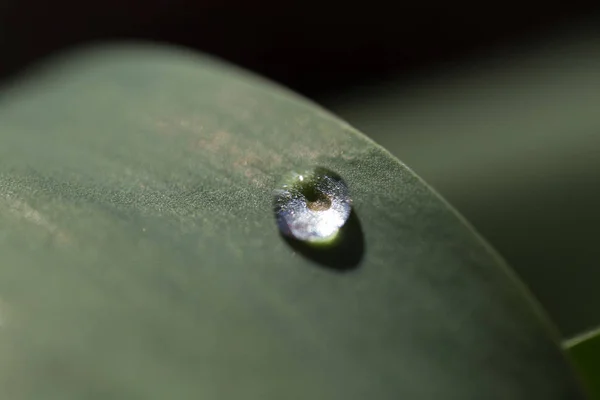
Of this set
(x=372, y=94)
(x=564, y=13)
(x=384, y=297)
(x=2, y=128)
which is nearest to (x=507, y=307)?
(x=384, y=297)

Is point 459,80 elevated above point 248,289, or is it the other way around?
point 459,80

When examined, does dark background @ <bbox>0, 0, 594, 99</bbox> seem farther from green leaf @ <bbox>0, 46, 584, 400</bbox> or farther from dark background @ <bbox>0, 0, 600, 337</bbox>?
green leaf @ <bbox>0, 46, 584, 400</bbox>

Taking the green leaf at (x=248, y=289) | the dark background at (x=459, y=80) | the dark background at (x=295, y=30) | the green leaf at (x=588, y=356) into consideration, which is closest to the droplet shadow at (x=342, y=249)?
the green leaf at (x=248, y=289)

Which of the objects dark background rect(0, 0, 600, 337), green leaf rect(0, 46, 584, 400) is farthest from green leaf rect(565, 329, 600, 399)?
dark background rect(0, 0, 600, 337)

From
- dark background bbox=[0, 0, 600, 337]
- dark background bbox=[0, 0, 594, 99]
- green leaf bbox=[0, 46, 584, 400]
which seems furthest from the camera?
dark background bbox=[0, 0, 594, 99]

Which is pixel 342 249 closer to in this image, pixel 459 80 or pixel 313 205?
pixel 313 205

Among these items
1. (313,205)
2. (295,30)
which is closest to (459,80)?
(295,30)

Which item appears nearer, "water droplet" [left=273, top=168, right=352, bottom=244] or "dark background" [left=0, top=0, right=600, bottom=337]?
"water droplet" [left=273, top=168, right=352, bottom=244]
